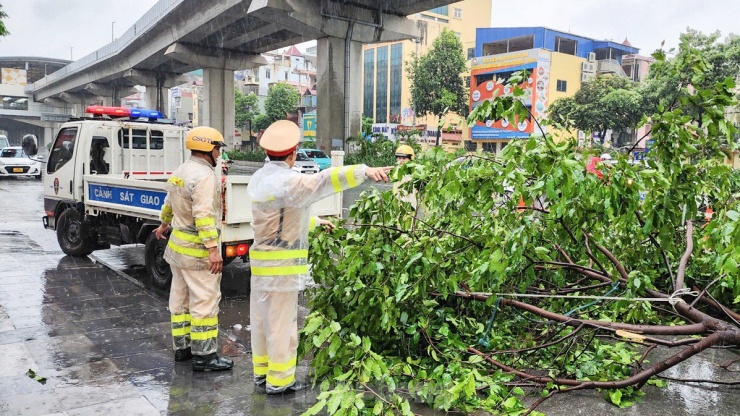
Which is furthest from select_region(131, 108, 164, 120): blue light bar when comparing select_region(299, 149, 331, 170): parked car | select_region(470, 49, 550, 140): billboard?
select_region(470, 49, 550, 140): billboard

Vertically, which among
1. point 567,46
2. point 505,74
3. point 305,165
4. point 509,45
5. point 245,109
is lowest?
point 305,165

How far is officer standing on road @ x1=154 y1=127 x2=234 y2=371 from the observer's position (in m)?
4.70

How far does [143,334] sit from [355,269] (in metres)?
2.63

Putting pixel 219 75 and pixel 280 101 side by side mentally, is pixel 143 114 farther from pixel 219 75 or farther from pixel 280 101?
pixel 280 101

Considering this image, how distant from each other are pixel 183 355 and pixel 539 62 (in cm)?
4536

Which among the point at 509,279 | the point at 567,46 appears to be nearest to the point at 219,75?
the point at 567,46

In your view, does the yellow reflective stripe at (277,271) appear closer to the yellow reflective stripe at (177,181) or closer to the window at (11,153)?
the yellow reflective stripe at (177,181)

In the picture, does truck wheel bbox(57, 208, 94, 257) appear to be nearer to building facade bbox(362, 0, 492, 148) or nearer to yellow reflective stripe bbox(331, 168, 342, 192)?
yellow reflective stripe bbox(331, 168, 342, 192)

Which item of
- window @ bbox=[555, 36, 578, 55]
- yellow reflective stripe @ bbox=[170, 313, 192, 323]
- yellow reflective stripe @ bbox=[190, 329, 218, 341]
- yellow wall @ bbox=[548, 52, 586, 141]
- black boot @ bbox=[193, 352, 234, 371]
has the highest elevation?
window @ bbox=[555, 36, 578, 55]

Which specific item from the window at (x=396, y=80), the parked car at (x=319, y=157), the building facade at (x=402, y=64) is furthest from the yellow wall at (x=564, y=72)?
the parked car at (x=319, y=157)

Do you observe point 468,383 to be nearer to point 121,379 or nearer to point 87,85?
point 121,379

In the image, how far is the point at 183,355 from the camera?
4941mm

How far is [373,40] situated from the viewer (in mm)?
28203

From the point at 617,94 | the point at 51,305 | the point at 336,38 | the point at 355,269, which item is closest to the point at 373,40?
the point at 336,38
